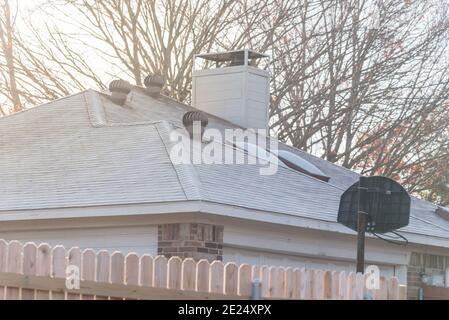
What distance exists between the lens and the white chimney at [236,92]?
843 inches

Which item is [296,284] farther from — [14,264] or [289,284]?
[14,264]

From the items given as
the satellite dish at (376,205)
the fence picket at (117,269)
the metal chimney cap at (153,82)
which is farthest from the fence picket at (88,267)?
the metal chimney cap at (153,82)

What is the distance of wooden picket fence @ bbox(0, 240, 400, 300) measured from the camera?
8078 millimetres

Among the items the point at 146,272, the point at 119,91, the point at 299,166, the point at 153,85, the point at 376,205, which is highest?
the point at 153,85

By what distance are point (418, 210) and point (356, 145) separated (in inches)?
348

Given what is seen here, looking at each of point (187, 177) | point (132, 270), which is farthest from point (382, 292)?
point (187, 177)

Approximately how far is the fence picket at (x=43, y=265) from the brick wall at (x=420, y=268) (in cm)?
989

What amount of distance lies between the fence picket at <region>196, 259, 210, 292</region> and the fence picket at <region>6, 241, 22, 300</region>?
149 cm

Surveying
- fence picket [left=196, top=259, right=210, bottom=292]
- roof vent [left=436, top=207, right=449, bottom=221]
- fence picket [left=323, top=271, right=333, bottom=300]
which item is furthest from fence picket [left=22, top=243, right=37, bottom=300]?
roof vent [left=436, top=207, right=449, bottom=221]

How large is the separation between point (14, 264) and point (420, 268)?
1079 centimetres

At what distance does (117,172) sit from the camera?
1407cm

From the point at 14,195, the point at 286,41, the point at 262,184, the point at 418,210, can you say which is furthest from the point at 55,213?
the point at 286,41

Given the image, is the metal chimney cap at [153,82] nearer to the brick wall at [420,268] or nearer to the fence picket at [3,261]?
the brick wall at [420,268]

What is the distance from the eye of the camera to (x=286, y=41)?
91.1 feet
